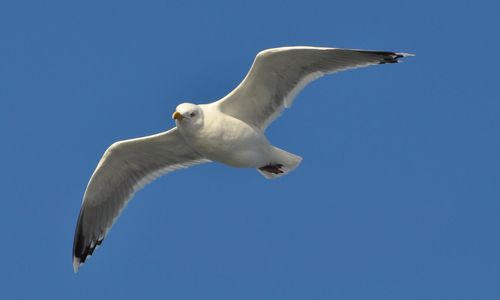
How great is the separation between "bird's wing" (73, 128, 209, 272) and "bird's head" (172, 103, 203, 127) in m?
0.84

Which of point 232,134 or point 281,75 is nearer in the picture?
point 232,134

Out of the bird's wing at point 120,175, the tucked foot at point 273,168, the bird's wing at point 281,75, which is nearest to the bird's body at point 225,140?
the bird's wing at point 281,75

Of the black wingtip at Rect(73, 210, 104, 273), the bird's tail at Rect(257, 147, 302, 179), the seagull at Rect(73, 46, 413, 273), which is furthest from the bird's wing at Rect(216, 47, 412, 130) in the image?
the black wingtip at Rect(73, 210, 104, 273)

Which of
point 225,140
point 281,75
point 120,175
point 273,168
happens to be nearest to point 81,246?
point 120,175

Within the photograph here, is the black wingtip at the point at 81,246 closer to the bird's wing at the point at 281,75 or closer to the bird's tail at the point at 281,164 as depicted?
the bird's tail at the point at 281,164

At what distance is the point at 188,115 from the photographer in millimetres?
11883

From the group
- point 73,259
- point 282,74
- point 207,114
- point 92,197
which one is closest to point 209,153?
point 207,114

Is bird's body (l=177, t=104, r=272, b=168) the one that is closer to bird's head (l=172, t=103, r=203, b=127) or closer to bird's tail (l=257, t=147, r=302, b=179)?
bird's head (l=172, t=103, r=203, b=127)

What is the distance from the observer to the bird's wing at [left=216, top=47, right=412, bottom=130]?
39.9 feet

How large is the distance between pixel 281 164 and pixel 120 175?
7.29 feet

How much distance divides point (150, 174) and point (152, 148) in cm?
63

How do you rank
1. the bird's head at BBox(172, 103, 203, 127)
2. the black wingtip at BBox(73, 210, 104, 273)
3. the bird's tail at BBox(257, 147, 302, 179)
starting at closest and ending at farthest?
the bird's head at BBox(172, 103, 203, 127) → the bird's tail at BBox(257, 147, 302, 179) → the black wingtip at BBox(73, 210, 104, 273)

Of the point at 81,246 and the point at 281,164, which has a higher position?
the point at 281,164

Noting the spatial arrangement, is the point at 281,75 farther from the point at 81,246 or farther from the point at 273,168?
the point at 81,246
